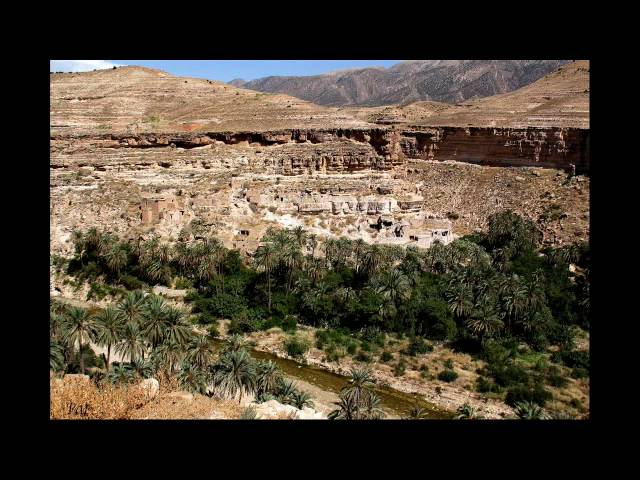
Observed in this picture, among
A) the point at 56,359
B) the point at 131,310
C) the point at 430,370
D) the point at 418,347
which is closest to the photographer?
the point at 56,359

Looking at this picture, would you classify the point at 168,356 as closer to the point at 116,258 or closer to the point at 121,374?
the point at 121,374

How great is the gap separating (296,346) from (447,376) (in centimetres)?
734

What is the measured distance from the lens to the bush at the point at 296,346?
23.9m

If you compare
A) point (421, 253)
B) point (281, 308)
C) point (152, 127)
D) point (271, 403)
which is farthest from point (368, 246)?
point (152, 127)

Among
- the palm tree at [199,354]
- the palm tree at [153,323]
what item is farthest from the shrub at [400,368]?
the palm tree at [153,323]

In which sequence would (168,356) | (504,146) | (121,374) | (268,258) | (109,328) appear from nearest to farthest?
(121,374)
(168,356)
(109,328)
(268,258)
(504,146)

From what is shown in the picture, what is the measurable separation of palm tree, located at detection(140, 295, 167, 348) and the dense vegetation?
24.7 feet

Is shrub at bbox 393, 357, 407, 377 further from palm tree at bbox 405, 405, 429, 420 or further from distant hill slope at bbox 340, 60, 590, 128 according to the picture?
distant hill slope at bbox 340, 60, 590, 128

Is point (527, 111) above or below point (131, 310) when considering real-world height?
above

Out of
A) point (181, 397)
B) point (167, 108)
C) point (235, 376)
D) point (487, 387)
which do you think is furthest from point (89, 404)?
point (167, 108)

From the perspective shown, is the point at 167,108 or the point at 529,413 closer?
the point at 529,413

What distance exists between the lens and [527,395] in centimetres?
1972

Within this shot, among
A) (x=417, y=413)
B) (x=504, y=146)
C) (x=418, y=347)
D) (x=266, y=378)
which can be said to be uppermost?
(x=504, y=146)
